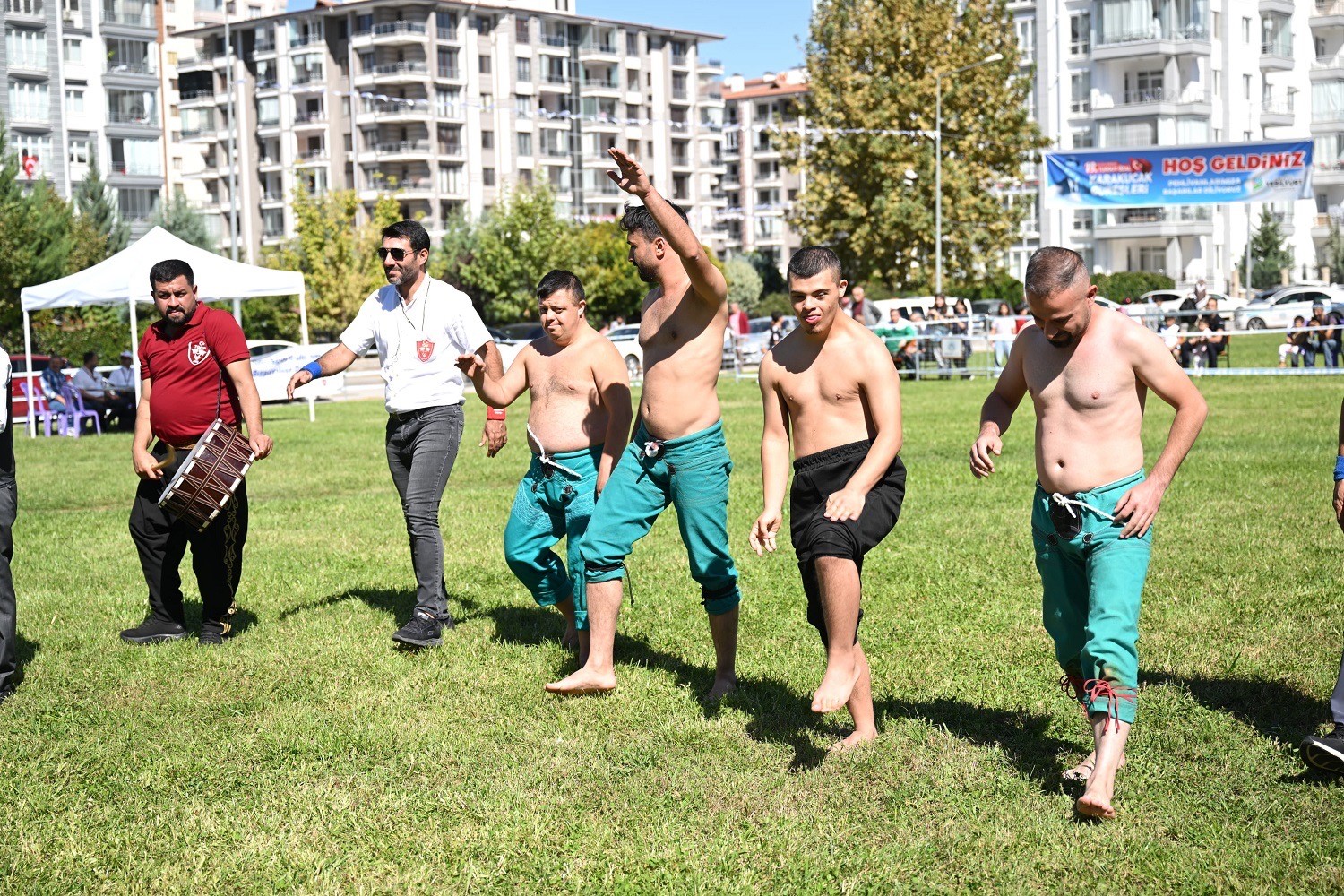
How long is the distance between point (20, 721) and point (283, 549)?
4660mm

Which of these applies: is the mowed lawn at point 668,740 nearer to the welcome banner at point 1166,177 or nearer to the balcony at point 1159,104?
the welcome banner at point 1166,177

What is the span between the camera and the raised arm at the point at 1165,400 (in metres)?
5.02

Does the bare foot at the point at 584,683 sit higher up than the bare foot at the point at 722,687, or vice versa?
the bare foot at the point at 584,683

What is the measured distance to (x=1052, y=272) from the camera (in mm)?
5094

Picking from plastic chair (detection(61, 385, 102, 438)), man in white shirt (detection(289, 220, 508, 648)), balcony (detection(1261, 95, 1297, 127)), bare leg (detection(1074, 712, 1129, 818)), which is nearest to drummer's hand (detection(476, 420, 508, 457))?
man in white shirt (detection(289, 220, 508, 648))

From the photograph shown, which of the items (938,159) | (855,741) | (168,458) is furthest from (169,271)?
(938,159)

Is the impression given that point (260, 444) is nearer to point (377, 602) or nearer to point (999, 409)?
point (377, 602)

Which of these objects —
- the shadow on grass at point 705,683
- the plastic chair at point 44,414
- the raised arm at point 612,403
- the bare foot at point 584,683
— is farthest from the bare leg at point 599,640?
the plastic chair at point 44,414

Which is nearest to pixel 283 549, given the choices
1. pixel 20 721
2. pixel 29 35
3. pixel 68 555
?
pixel 68 555

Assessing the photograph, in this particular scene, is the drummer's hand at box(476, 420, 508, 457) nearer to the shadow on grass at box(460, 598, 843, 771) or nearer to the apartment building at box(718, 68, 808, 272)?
the shadow on grass at box(460, 598, 843, 771)

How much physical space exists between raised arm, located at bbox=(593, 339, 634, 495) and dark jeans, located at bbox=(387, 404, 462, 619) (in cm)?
Result: 114

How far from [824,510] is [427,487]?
125 inches

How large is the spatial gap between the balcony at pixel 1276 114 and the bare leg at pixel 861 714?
8351cm

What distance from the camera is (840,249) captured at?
49.0 metres
